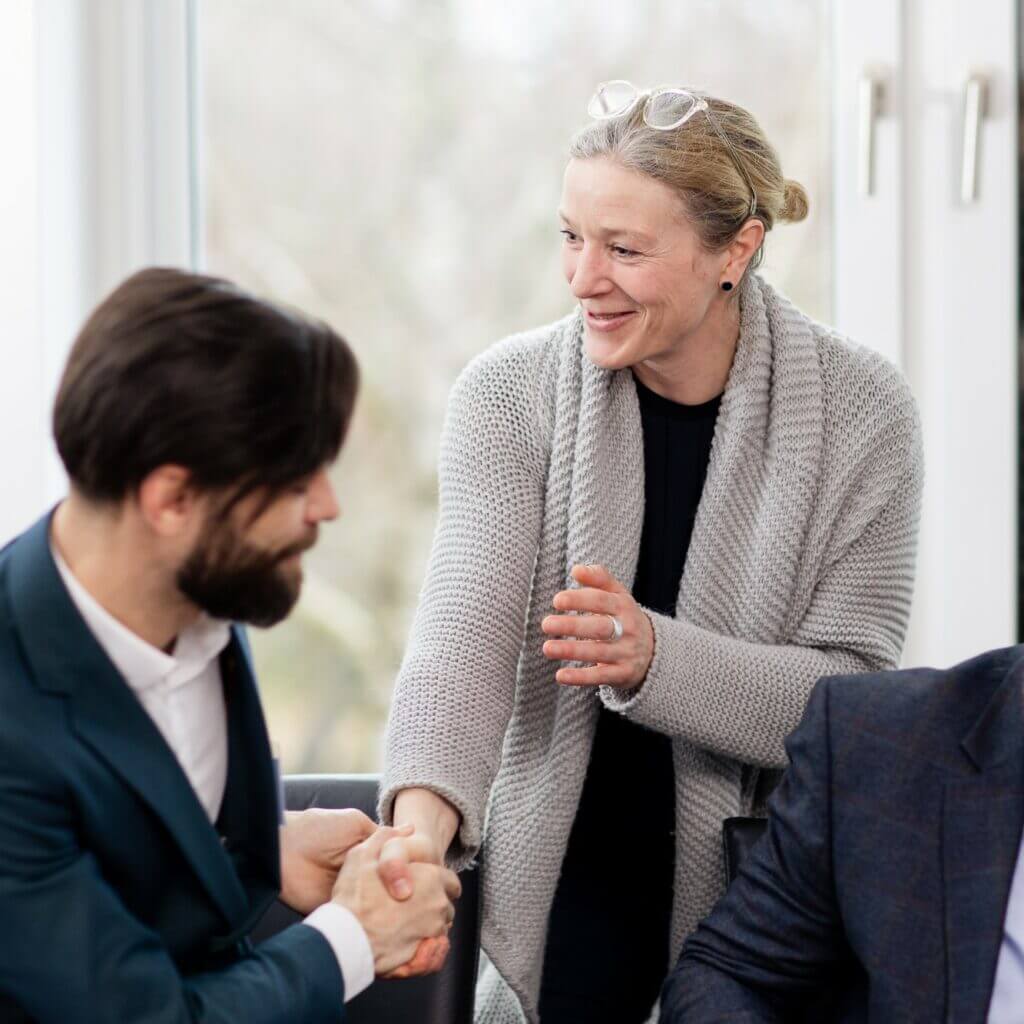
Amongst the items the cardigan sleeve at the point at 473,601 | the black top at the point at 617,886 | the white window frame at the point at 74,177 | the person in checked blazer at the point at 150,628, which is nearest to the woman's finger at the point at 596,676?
the cardigan sleeve at the point at 473,601

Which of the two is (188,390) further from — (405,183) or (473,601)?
(405,183)

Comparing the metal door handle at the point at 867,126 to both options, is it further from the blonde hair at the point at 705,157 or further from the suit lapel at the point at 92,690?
the suit lapel at the point at 92,690

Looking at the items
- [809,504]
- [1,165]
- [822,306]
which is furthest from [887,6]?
[1,165]

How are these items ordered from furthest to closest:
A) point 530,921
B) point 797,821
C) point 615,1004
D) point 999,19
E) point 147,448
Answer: point 999,19
point 615,1004
point 530,921
point 797,821
point 147,448

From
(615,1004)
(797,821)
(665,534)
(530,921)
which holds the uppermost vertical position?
(665,534)

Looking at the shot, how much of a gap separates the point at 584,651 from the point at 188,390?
682 mm

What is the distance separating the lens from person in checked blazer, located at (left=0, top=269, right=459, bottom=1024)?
102cm

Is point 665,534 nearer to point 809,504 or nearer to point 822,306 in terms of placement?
point 809,504

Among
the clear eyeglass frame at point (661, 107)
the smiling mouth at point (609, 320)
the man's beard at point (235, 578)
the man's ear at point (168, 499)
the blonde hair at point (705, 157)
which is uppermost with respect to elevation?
the clear eyeglass frame at point (661, 107)

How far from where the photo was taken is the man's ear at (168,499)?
1.03 metres

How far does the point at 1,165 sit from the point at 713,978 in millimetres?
1549

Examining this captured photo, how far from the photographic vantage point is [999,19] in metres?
2.46

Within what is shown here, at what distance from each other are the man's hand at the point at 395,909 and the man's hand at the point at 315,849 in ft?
0.16

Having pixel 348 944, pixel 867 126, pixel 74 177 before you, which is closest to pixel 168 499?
pixel 348 944
